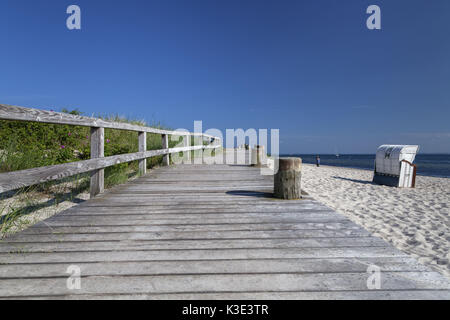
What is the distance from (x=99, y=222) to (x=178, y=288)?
1668mm

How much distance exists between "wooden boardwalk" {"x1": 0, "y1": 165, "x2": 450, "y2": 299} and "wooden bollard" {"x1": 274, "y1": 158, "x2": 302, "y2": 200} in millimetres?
550

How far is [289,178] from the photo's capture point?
379 cm

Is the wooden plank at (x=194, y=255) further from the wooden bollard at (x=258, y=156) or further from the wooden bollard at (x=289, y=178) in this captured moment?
the wooden bollard at (x=258, y=156)

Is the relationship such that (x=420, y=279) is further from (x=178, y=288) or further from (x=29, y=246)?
(x=29, y=246)

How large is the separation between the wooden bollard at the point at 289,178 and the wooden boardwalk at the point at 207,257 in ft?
1.80

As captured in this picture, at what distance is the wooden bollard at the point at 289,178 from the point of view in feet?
12.3

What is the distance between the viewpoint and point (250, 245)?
2178 millimetres

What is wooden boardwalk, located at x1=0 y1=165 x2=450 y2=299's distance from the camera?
1557 mm

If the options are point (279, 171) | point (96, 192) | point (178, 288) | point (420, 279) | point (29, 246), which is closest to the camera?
point (178, 288)

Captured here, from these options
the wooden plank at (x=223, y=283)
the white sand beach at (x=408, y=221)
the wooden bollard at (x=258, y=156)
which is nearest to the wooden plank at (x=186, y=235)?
the wooden plank at (x=223, y=283)

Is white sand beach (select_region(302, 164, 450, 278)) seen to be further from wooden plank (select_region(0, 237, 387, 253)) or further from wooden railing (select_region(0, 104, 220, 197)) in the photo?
wooden railing (select_region(0, 104, 220, 197))

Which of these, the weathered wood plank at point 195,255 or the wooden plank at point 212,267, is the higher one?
the weathered wood plank at point 195,255

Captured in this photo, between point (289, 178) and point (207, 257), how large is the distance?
86.7 inches
